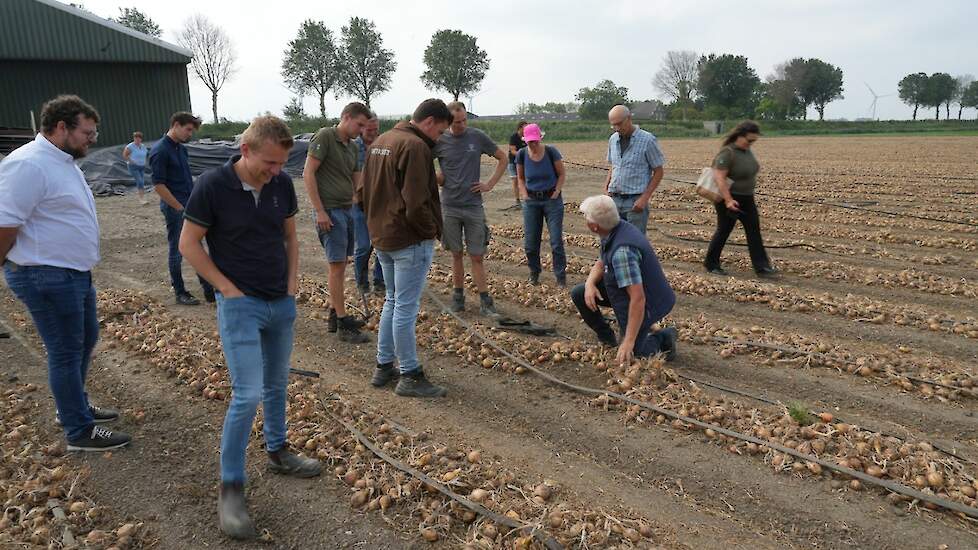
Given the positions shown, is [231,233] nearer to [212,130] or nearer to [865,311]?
[865,311]

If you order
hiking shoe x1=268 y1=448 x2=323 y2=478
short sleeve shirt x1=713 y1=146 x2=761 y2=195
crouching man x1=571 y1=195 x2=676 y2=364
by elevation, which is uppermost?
short sleeve shirt x1=713 y1=146 x2=761 y2=195

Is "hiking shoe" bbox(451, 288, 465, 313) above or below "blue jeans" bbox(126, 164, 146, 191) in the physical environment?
below

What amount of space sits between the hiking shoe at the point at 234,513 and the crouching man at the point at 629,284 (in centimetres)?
273

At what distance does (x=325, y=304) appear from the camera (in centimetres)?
683

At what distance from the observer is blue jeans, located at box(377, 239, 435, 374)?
4395mm

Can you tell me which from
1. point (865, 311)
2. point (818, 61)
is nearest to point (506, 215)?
point (865, 311)

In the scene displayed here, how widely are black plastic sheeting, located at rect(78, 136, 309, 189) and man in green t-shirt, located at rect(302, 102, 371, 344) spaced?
12213 millimetres

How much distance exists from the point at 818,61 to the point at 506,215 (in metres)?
90.8

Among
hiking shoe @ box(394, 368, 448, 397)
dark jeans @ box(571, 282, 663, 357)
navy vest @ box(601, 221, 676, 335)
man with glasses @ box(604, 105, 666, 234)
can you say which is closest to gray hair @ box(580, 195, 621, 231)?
navy vest @ box(601, 221, 676, 335)

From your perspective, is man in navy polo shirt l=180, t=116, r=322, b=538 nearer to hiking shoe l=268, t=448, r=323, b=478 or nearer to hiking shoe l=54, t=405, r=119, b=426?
hiking shoe l=268, t=448, r=323, b=478

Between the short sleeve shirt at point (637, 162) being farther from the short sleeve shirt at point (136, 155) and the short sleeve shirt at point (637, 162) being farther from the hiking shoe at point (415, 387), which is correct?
the short sleeve shirt at point (136, 155)

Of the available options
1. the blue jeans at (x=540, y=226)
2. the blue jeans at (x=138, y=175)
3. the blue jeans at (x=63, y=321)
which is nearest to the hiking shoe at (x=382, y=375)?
the blue jeans at (x=63, y=321)

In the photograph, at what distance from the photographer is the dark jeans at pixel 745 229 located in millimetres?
7371

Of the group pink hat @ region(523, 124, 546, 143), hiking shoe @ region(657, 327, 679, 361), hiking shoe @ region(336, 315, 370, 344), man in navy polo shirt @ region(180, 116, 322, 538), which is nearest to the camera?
man in navy polo shirt @ region(180, 116, 322, 538)
